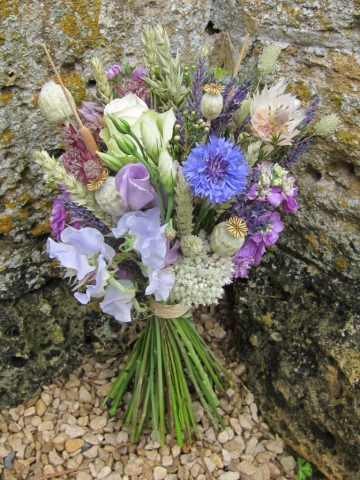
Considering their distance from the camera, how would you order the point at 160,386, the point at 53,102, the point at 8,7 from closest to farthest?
the point at 53,102, the point at 8,7, the point at 160,386

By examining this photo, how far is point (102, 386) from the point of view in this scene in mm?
1513

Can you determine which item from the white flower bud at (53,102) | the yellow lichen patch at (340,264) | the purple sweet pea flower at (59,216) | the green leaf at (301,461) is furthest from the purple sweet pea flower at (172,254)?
the green leaf at (301,461)

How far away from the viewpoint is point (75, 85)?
124 cm

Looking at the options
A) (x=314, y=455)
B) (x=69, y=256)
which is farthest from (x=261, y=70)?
(x=314, y=455)

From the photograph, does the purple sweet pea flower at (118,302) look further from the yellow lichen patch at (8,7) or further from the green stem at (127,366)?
the yellow lichen patch at (8,7)

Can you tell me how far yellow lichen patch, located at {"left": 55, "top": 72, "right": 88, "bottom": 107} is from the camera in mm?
1227

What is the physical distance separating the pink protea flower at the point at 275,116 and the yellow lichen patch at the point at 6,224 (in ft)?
3.05

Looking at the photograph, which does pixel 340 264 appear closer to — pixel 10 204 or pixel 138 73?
pixel 138 73

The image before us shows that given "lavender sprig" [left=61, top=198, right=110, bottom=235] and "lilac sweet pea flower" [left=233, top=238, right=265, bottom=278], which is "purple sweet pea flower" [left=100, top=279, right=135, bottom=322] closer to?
"lavender sprig" [left=61, top=198, right=110, bottom=235]

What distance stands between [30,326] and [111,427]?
530 mm

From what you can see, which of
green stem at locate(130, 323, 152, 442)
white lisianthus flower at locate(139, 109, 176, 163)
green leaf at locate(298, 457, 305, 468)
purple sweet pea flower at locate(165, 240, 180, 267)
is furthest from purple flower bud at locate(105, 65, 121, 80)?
green leaf at locate(298, 457, 305, 468)

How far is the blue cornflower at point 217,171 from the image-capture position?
75 cm

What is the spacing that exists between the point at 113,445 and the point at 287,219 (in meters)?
1.12

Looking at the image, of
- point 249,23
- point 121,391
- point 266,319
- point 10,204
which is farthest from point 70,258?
point 249,23
